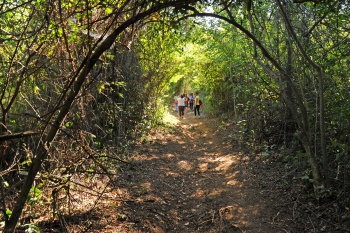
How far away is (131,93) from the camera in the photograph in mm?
11367

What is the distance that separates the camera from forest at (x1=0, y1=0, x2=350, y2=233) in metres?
3.24

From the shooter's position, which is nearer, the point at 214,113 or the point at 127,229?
the point at 127,229

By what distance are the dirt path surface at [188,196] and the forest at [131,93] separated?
0.60 meters

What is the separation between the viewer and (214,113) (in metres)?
21.2

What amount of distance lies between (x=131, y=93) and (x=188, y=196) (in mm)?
5689

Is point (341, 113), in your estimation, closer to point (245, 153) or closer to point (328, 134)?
point (328, 134)

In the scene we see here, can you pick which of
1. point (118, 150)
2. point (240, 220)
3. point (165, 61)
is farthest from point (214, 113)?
point (240, 220)

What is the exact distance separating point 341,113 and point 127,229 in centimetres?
404

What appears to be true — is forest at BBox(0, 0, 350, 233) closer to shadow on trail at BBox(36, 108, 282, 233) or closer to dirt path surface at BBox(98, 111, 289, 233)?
shadow on trail at BBox(36, 108, 282, 233)

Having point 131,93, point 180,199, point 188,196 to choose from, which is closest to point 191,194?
point 188,196

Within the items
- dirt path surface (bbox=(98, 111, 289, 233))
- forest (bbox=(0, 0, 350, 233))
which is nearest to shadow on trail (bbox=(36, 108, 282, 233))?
dirt path surface (bbox=(98, 111, 289, 233))

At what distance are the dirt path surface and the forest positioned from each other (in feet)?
1.95

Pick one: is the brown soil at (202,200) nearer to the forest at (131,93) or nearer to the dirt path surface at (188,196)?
the dirt path surface at (188,196)

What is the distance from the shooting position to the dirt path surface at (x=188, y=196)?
203 inches
